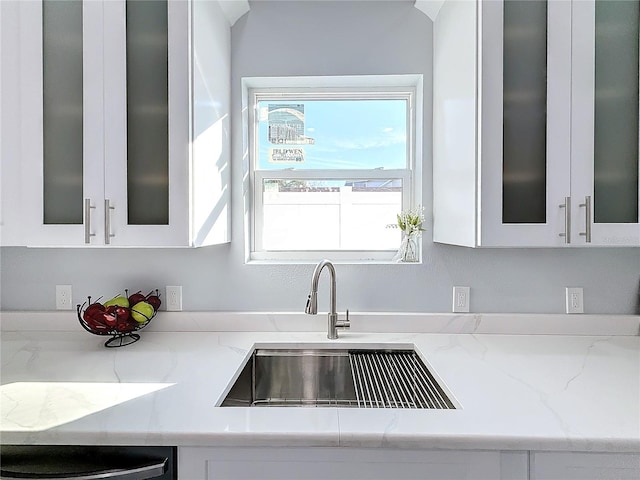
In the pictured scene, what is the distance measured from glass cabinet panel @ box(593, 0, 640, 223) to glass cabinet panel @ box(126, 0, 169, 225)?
1.44 meters

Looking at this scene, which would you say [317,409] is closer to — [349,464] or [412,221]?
[349,464]

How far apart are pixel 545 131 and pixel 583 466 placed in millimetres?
976

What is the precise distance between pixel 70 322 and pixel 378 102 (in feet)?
5.56

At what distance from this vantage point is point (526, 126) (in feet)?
4.47

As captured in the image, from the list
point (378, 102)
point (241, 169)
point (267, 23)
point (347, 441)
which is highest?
point (267, 23)

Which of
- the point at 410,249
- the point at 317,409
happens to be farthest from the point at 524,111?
the point at 317,409

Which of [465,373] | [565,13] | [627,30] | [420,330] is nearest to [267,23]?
[565,13]

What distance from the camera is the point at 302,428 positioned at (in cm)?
96

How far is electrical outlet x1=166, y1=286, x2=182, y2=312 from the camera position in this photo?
5.88 feet

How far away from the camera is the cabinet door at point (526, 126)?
1.34 m

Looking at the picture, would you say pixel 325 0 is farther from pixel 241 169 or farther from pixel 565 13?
pixel 565 13

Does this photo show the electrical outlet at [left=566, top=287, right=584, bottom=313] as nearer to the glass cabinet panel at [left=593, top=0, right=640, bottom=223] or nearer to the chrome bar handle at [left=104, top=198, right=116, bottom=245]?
the glass cabinet panel at [left=593, top=0, right=640, bottom=223]

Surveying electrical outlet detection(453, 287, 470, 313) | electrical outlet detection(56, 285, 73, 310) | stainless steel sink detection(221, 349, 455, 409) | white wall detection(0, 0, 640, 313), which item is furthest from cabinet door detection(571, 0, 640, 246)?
electrical outlet detection(56, 285, 73, 310)

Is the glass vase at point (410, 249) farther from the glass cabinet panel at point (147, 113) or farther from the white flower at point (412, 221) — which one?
the glass cabinet panel at point (147, 113)
